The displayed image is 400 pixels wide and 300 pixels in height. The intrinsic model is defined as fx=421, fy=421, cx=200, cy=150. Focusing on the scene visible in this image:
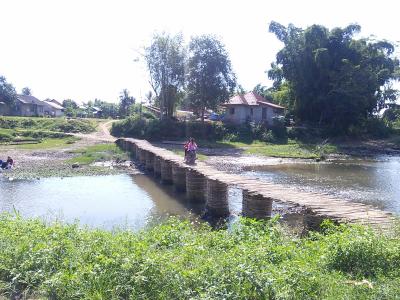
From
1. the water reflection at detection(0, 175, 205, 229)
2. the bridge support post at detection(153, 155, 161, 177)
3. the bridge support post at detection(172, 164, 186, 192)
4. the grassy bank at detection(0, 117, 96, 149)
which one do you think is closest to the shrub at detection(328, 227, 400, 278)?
the water reflection at detection(0, 175, 205, 229)

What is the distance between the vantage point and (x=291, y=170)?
1252 inches

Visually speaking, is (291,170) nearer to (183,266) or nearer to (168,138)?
(168,138)

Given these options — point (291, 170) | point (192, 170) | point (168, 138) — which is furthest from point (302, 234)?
point (168, 138)

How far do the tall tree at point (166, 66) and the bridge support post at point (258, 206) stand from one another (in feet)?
134

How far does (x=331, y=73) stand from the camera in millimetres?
51000

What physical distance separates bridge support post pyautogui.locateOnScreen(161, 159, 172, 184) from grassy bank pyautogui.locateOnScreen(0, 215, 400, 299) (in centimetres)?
1646

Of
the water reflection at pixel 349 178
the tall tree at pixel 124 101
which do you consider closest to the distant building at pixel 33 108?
the tall tree at pixel 124 101

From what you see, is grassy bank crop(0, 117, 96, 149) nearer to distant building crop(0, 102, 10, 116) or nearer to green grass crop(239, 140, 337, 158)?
distant building crop(0, 102, 10, 116)

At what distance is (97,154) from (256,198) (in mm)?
25148

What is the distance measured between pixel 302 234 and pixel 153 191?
12.7m

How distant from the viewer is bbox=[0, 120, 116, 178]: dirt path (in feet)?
93.8

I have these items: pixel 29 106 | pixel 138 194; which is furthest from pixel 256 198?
pixel 29 106

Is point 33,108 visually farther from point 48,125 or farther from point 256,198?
point 256,198

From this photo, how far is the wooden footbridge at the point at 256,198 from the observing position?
1078 cm
